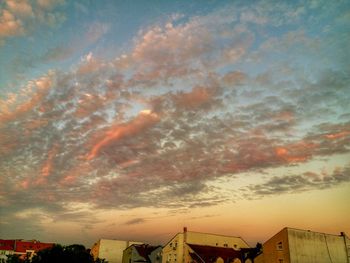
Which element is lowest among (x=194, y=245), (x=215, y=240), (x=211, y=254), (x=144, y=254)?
(x=144, y=254)

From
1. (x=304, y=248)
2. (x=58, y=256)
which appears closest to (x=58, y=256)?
Answer: (x=58, y=256)

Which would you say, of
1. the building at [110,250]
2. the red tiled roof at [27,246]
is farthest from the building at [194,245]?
the red tiled roof at [27,246]

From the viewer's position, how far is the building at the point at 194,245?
221 feet

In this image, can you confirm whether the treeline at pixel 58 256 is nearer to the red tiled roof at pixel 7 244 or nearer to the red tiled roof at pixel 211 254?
the red tiled roof at pixel 211 254

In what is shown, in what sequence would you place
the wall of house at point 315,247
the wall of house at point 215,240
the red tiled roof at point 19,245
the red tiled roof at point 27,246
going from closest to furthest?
the wall of house at point 315,247 < the wall of house at point 215,240 < the red tiled roof at point 19,245 < the red tiled roof at point 27,246

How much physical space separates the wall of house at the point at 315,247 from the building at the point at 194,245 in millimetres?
15698

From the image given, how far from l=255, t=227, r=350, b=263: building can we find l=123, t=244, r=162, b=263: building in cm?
3390

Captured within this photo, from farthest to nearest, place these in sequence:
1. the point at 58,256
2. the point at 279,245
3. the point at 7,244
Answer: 1. the point at 7,244
2. the point at 279,245
3. the point at 58,256

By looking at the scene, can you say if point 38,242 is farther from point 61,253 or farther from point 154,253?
point 61,253

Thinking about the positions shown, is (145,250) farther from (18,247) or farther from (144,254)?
(18,247)

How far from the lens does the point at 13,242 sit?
4902 inches

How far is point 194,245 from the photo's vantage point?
229ft

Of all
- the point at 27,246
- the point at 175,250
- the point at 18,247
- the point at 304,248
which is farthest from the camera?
the point at 27,246

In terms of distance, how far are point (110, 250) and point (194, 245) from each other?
41360 mm
